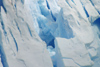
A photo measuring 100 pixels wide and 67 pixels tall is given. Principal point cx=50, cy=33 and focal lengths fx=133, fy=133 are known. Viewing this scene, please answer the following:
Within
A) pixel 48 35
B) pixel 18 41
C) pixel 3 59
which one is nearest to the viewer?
pixel 3 59

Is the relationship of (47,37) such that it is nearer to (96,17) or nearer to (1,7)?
(96,17)

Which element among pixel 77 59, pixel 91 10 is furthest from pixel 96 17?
pixel 77 59

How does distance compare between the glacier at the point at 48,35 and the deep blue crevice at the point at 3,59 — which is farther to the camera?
the glacier at the point at 48,35

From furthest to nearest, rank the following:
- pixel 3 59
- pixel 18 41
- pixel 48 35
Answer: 1. pixel 48 35
2. pixel 18 41
3. pixel 3 59

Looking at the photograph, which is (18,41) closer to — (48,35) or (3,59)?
(3,59)

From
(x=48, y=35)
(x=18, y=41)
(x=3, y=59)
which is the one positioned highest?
(x=18, y=41)

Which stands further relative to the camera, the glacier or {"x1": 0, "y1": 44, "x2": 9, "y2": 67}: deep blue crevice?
the glacier

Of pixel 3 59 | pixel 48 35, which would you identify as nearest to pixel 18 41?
pixel 3 59

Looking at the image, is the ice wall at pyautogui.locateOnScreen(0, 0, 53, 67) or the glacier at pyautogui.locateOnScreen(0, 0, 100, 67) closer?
the ice wall at pyautogui.locateOnScreen(0, 0, 53, 67)

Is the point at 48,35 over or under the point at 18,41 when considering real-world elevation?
under
